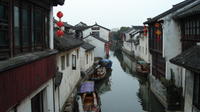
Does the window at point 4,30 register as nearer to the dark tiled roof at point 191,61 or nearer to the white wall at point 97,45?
the dark tiled roof at point 191,61

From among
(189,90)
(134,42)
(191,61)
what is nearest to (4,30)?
(191,61)

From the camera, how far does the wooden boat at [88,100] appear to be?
13.6m

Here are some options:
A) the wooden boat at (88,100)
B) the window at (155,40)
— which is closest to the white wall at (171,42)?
the window at (155,40)

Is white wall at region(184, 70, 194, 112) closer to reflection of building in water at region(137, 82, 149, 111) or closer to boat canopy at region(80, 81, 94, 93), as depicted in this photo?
boat canopy at region(80, 81, 94, 93)

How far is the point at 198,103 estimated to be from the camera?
8.29 metres

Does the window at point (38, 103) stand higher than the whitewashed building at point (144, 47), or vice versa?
the whitewashed building at point (144, 47)

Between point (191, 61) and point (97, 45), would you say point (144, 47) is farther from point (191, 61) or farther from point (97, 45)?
point (191, 61)

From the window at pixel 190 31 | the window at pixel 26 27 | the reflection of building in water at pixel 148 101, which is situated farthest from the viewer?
the reflection of building in water at pixel 148 101

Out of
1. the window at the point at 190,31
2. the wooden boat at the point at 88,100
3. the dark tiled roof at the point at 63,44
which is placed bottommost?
the wooden boat at the point at 88,100

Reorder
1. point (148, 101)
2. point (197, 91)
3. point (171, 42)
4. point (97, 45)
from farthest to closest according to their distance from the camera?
point (97, 45) < point (148, 101) < point (171, 42) < point (197, 91)

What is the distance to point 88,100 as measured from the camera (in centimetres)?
1592

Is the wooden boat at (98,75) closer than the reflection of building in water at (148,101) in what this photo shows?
No

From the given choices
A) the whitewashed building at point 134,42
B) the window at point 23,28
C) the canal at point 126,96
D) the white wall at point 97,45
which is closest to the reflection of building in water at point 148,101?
the canal at point 126,96

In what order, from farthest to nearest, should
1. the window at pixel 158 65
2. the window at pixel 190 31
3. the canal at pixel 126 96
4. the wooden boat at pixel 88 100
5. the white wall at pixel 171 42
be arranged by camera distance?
1. the window at pixel 158 65
2. the canal at pixel 126 96
3. the white wall at pixel 171 42
4. the wooden boat at pixel 88 100
5. the window at pixel 190 31
